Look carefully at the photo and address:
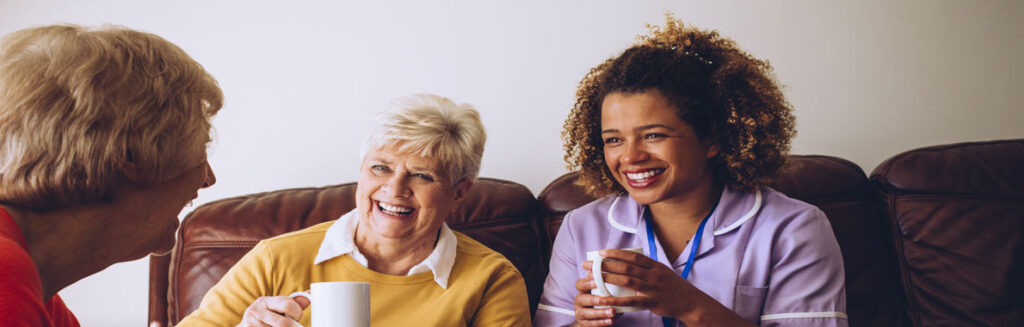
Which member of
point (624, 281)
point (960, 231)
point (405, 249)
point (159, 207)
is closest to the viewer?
point (159, 207)

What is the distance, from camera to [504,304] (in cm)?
175

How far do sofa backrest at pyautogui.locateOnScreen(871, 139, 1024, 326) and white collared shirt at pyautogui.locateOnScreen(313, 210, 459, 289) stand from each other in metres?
1.32

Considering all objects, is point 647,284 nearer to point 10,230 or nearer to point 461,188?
point 461,188

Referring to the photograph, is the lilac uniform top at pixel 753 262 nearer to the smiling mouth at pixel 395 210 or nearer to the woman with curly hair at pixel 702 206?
the woman with curly hair at pixel 702 206

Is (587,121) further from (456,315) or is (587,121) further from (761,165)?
(456,315)

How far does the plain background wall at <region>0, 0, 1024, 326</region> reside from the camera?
8.13 feet

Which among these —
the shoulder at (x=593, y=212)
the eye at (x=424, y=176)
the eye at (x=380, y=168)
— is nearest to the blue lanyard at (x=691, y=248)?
the shoulder at (x=593, y=212)

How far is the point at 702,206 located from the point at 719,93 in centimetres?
29

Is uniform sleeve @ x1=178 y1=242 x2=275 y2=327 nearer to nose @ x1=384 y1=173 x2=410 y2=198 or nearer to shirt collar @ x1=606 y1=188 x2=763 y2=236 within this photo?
nose @ x1=384 y1=173 x2=410 y2=198

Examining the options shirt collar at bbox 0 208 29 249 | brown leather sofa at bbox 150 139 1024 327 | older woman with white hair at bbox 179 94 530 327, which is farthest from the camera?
brown leather sofa at bbox 150 139 1024 327

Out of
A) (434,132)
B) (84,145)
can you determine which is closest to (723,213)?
(434,132)

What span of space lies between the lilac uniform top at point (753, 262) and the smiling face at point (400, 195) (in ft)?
1.28

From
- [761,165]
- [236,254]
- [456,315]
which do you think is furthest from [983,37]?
[236,254]

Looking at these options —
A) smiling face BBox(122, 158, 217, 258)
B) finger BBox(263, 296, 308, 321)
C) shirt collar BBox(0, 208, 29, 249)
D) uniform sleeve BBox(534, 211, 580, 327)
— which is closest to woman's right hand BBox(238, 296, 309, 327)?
finger BBox(263, 296, 308, 321)
